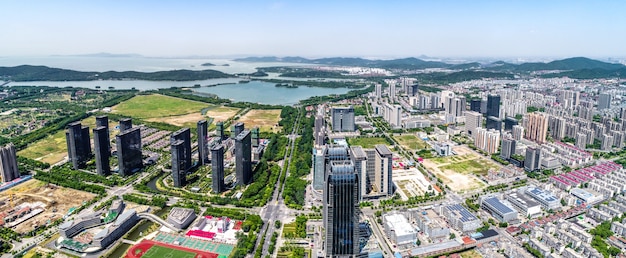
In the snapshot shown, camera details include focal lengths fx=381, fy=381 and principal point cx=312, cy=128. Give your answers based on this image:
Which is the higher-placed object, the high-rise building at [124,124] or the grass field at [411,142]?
the high-rise building at [124,124]

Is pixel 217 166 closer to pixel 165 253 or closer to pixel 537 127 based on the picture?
pixel 165 253

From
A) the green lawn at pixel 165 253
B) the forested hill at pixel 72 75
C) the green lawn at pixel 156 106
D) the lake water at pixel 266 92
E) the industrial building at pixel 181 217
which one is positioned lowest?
the green lawn at pixel 165 253

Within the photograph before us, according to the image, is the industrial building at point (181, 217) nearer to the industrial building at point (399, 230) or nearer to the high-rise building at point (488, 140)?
the industrial building at point (399, 230)

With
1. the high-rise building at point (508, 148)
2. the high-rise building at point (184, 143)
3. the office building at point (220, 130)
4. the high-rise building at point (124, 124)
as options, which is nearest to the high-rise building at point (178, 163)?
the high-rise building at point (184, 143)

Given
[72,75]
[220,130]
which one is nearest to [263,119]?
[220,130]

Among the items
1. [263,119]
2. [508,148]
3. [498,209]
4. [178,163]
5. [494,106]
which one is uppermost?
[494,106]

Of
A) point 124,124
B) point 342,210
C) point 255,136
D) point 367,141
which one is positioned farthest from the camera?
point 367,141

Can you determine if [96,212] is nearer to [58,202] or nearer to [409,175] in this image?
[58,202]
